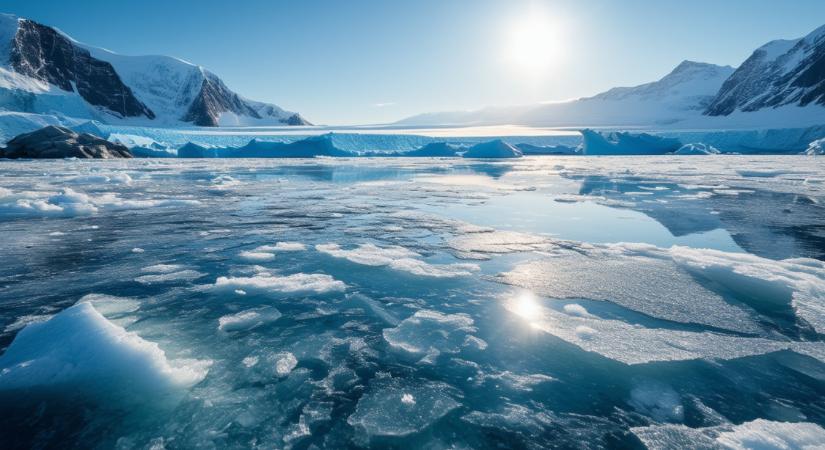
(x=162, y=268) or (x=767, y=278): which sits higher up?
(x=767, y=278)

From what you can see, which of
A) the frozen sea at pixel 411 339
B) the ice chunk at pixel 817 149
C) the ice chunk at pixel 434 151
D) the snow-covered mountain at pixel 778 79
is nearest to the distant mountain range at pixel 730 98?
the snow-covered mountain at pixel 778 79

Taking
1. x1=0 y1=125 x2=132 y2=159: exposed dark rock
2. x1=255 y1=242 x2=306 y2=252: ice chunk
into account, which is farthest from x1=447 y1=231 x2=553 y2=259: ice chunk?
x1=0 y1=125 x2=132 y2=159: exposed dark rock

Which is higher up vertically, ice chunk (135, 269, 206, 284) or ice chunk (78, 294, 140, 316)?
ice chunk (78, 294, 140, 316)

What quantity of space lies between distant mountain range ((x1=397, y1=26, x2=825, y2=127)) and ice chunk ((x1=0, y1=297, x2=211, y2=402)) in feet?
230

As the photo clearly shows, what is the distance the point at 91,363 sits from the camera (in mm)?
1989

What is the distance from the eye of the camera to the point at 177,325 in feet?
8.36

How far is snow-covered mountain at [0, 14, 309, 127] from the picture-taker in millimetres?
52844

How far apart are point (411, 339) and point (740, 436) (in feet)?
5.10

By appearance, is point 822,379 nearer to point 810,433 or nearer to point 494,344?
point 810,433

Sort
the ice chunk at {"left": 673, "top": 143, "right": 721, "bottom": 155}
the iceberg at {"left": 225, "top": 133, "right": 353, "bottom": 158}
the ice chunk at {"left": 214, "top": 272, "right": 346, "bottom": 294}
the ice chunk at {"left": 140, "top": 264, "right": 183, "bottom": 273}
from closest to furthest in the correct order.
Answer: the ice chunk at {"left": 214, "top": 272, "right": 346, "bottom": 294} < the ice chunk at {"left": 140, "top": 264, "right": 183, "bottom": 273} < the iceberg at {"left": 225, "top": 133, "right": 353, "bottom": 158} < the ice chunk at {"left": 673, "top": 143, "right": 721, "bottom": 155}

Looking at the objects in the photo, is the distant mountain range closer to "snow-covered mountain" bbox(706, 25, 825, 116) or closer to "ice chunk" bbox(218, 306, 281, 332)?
"snow-covered mountain" bbox(706, 25, 825, 116)

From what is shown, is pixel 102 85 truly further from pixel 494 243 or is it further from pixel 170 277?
pixel 494 243

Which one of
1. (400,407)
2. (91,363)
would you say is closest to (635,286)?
(400,407)

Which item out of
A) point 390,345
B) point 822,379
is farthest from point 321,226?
point 822,379
